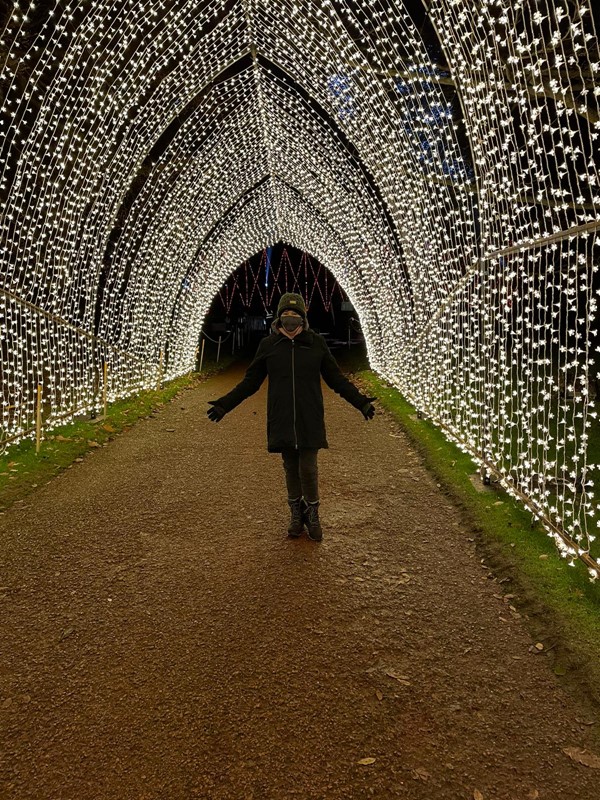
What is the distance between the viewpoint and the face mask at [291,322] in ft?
13.7

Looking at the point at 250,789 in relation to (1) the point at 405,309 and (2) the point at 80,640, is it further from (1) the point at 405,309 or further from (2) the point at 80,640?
(1) the point at 405,309

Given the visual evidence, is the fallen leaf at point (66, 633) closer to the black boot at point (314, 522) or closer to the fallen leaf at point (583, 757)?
the black boot at point (314, 522)

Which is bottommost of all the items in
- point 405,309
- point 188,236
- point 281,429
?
point 281,429

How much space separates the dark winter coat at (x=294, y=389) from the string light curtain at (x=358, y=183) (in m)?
1.54

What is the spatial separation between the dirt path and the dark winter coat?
2.58 ft

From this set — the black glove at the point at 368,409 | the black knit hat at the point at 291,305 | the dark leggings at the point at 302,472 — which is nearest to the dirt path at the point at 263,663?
the dark leggings at the point at 302,472

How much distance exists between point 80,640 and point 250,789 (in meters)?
1.35

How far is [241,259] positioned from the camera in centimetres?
2162

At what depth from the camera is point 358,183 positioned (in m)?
11.5

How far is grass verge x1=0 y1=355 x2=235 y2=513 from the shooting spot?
5.73 metres

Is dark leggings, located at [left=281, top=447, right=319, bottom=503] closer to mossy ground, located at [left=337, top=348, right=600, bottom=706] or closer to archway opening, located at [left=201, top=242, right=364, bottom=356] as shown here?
mossy ground, located at [left=337, top=348, right=600, bottom=706]

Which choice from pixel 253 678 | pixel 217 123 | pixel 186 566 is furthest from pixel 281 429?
pixel 217 123

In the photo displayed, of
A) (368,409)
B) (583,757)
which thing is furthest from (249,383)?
(583,757)

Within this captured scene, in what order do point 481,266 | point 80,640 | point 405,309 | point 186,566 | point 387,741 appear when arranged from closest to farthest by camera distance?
point 387,741, point 80,640, point 186,566, point 481,266, point 405,309
